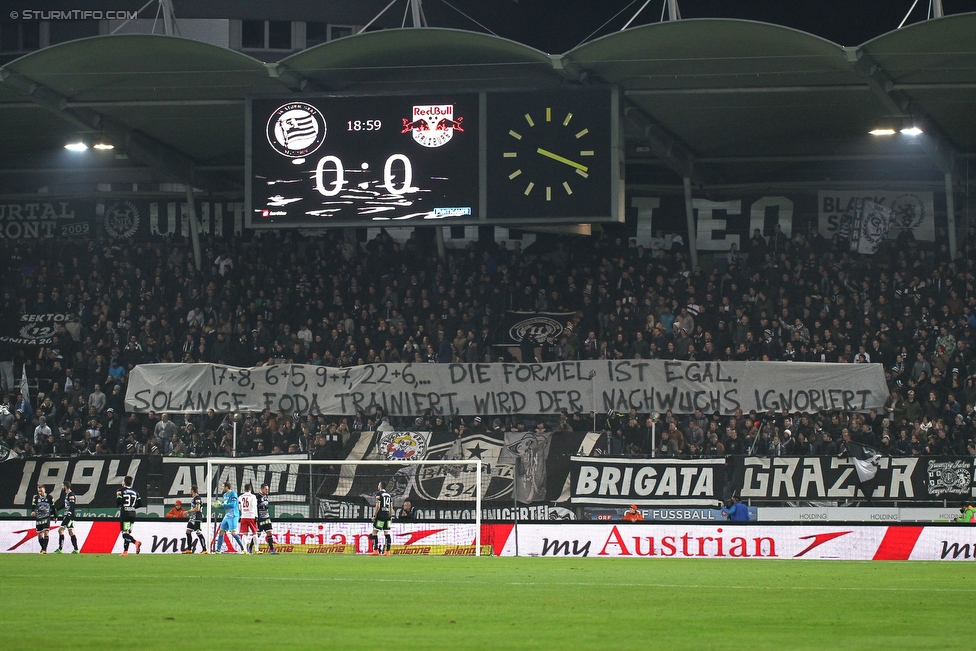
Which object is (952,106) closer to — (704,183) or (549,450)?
(704,183)

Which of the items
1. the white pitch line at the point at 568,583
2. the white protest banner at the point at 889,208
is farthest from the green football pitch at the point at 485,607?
the white protest banner at the point at 889,208

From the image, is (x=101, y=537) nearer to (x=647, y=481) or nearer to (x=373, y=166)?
(x=373, y=166)

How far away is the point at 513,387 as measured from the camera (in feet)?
108

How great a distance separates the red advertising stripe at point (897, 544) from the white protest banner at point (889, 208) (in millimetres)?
14095

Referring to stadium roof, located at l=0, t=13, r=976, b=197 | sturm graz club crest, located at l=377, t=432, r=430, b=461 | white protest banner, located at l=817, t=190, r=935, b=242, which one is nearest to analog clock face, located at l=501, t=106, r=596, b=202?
stadium roof, located at l=0, t=13, r=976, b=197

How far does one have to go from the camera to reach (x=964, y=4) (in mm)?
37844

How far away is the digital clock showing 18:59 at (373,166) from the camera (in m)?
26.3

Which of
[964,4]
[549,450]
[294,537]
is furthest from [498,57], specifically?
[964,4]

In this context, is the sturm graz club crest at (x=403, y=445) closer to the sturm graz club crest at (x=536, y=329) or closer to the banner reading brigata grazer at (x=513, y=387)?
the banner reading brigata grazer at (x=513, y=387)

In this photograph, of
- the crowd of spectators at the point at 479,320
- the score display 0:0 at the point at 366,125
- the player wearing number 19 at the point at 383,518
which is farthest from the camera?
the crowd of spectators at the point at 479,320

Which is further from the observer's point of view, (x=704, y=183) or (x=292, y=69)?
(x=704, y=183)

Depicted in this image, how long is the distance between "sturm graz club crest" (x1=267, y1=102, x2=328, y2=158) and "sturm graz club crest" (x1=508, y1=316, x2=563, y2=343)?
37.3 feet

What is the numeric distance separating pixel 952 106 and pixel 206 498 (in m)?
19.7

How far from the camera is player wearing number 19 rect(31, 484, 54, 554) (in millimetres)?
28359
